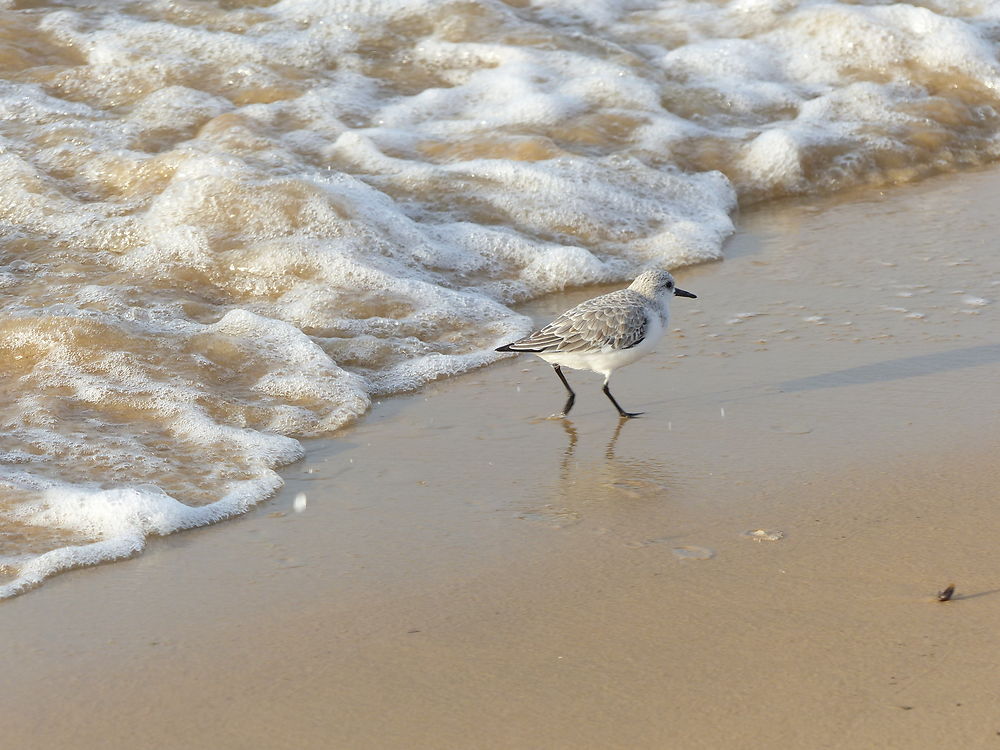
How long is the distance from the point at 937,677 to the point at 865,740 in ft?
1.01

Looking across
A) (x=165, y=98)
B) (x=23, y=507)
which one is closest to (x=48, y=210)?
(x=165, y=98)

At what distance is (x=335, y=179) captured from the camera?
7117 millimetres

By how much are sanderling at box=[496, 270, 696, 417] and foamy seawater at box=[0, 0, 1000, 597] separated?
0.69 metres

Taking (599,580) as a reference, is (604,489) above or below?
below

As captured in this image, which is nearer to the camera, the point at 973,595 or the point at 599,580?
the point at 973,595

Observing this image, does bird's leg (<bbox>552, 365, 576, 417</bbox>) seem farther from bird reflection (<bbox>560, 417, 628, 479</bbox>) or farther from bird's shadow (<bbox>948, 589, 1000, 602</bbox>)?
bird's shadow (<bbox>948, 589, 1000, 602</bbox>)

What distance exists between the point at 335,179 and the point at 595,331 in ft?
Answer: 9.57

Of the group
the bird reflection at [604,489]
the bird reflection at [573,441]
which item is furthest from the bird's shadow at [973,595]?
the bird reflection at [573,441]

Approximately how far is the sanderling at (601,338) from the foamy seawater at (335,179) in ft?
2.27

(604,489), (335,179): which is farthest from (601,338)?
(335,179)

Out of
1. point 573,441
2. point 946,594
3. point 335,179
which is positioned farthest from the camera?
point 335,179

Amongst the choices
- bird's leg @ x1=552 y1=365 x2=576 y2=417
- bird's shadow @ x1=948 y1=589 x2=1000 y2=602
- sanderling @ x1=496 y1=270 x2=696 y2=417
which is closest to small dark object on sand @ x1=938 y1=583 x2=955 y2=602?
bird's shadow @ x1=948 y1=589 x2=1000 y2=602

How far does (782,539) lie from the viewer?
3.54m

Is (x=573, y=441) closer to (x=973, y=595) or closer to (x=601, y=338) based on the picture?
(x=601, y=338)
